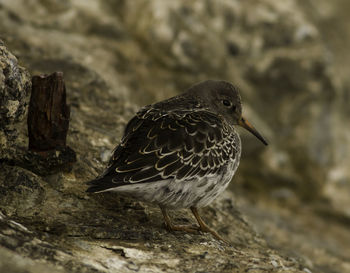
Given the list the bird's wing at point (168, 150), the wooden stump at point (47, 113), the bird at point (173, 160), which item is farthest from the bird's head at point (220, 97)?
the wooden stump at point (47, 113)

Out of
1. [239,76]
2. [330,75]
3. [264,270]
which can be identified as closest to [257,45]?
[239,76]

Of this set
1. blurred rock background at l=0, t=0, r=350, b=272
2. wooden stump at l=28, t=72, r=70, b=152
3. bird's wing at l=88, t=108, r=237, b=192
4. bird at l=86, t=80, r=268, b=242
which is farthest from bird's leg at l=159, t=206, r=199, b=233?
blurred rock background at l=0, t=0, r=350, b=272

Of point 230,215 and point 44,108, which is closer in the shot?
point 44,108

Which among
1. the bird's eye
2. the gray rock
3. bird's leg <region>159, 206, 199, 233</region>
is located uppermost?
the bird's eye

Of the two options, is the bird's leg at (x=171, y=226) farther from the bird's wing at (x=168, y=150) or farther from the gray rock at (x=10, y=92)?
the gray rock at (x=10, y=92)

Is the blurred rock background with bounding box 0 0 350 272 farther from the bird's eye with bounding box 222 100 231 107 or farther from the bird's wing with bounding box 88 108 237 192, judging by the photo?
the bird's wing with bounding box 88 108 237 192

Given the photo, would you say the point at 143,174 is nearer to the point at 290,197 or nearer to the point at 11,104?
the point at 11,104

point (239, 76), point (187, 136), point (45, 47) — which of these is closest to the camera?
point (187, 136)

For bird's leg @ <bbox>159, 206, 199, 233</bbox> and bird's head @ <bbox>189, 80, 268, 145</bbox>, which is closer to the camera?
bird's leg @ <bbox>159, 206, 199, 233</bbox>

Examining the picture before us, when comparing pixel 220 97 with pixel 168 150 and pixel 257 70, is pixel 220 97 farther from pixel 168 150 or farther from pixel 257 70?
pixel 257 70
